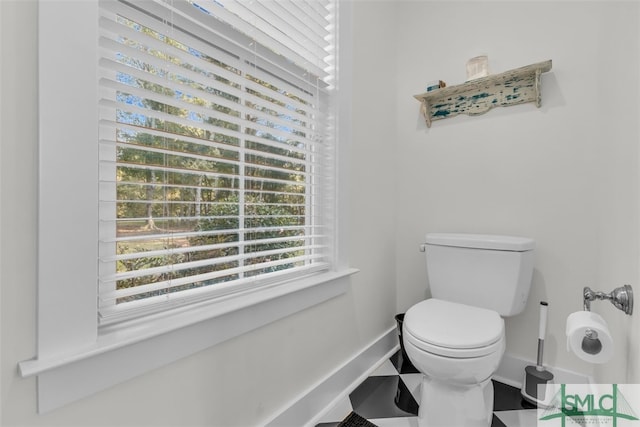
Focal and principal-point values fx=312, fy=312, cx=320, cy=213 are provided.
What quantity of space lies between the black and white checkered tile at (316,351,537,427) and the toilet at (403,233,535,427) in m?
0.11

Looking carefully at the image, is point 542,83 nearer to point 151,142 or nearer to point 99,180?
point 151,142

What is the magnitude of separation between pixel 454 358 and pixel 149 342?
95 centimetres

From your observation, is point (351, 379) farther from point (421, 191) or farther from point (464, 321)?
point (421, 191)

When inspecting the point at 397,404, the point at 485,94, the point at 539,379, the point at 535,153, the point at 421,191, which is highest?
the point at 485,94

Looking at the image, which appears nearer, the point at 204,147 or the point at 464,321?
the point at 204,147

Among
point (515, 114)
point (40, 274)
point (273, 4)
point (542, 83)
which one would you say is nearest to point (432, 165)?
point (515, 114)

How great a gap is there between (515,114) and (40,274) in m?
1.96

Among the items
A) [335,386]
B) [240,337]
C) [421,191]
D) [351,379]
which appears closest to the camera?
[240,337]

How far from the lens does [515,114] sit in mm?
1613

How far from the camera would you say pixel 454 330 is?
3.81ft

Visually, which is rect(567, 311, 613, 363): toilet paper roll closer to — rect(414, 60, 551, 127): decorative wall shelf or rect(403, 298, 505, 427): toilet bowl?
rect(403, 298, 505, 427): toilet bowl

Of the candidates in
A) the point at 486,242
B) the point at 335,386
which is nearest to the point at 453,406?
the point at 335,386

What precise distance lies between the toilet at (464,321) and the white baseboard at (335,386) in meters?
0.36

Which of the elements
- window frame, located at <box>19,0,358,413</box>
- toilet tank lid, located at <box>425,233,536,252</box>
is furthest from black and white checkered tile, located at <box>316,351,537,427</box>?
window frame, located at <box>19,0,358,413</box>
